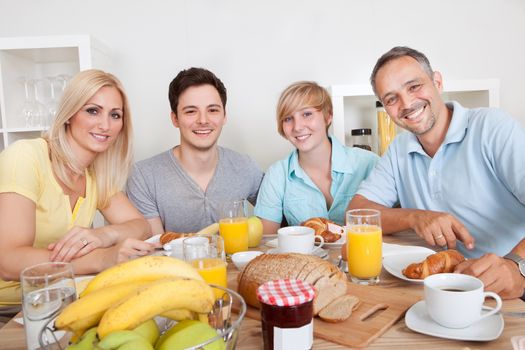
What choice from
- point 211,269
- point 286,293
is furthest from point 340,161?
point 286,293

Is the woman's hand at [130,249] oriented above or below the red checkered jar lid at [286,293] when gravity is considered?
below

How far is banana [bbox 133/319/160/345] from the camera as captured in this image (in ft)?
1.81

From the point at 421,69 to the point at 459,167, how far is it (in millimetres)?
358

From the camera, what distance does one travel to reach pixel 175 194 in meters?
1.95

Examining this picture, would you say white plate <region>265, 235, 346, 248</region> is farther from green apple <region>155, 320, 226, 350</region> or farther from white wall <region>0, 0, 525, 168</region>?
white wall <region>0, 0, 525, 168</region>

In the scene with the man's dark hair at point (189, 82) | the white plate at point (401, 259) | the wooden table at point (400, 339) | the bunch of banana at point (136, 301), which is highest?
the man's dark hair at point (189, 82)

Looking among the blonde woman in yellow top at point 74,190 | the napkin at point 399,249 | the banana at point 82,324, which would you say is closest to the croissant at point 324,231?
the napkin at point 399,249

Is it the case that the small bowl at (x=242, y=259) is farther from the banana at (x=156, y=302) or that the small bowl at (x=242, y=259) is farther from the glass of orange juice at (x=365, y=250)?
the banana at (x=156, y=302)

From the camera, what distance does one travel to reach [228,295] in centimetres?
65

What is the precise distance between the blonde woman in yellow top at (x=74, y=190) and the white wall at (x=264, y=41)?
0.81 meters

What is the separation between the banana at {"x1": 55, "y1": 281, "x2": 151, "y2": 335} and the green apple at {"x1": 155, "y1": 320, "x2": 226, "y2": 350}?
8 centimetres

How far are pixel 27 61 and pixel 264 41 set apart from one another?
125 centimetres

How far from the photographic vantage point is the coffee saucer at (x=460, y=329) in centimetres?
68

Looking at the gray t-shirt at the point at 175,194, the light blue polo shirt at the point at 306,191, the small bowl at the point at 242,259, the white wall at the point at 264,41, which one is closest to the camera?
the small bowl at the point at 242,259
